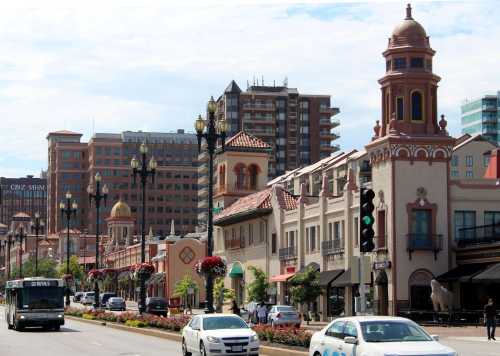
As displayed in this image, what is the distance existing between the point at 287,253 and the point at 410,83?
17470mm

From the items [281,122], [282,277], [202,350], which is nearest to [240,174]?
[282,277]

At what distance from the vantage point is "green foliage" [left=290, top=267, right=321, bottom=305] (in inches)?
2485

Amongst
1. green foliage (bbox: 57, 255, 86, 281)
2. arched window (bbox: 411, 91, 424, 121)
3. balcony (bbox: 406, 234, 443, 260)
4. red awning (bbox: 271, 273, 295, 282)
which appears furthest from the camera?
green foliage (bbox: 57, 255, 86, 281)

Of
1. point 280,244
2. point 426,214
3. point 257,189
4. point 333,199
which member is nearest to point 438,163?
point 426,214

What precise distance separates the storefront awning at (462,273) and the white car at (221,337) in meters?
27.8

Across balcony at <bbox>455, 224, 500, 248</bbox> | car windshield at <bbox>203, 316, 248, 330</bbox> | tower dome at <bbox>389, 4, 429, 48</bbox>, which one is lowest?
car windshield at <bbox>203, 316, 248, 330</bbox>

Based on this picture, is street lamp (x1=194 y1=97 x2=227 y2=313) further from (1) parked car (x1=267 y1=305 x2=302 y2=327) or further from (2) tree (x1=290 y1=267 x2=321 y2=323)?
(2) tree (x1=290 y1=267 x2=321 y2=323)

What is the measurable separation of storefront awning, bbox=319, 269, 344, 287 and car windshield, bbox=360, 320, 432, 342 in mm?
42001

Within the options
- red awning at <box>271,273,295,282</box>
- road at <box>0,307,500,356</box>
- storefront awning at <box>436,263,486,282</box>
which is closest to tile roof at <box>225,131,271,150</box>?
red awning at <box>271,273,295,282</box>

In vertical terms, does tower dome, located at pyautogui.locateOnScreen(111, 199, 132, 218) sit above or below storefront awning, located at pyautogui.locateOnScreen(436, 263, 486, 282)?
above

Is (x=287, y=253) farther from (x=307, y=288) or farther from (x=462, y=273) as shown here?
(x=462, y=273)

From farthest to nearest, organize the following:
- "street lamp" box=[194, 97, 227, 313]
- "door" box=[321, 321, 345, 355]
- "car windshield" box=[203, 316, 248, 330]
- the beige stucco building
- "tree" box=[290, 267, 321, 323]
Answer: "tree" box=[290, 267, 321, 323] → the beige stucco building → "street lamp" box=[194, 97, 227, 313] → "car windshield" box=[203, 316, 248, 330] → "door" box=[321, 321, 345, 355]

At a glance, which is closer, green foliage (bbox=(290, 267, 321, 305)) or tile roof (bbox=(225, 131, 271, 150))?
green foliage (bbox=(290, 267, 321, 305))

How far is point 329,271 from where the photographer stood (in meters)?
64.7
